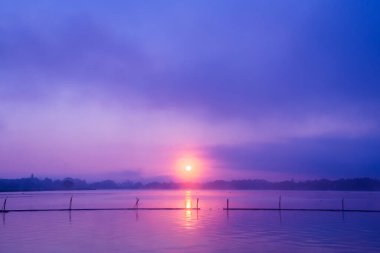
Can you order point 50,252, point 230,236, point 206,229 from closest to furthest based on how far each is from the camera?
point 50,252 < point 230,236 < point 206,229

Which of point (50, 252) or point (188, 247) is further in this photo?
point (188, 247)

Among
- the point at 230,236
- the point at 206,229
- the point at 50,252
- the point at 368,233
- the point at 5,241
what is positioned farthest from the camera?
the point at 206,229

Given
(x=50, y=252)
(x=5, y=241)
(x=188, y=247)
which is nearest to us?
(x=50, y=252)

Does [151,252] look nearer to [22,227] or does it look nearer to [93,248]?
[93,248]

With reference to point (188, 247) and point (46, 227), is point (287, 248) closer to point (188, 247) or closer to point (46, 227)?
point (188, 247)

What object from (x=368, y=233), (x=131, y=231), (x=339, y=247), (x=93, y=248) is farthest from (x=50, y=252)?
(x=368, y=233)

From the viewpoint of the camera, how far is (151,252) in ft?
59.6

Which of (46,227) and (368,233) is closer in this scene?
(368,233)

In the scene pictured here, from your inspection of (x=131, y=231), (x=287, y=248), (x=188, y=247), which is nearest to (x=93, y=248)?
(x=188, y=247)

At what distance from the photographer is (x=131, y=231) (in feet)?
85.3

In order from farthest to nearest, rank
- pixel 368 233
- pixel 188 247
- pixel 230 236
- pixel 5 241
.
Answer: pixel 368 233, pixel 230 236, pixel 5 241, pixel 188 247

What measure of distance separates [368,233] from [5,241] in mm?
19644

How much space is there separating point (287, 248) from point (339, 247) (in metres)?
2.39

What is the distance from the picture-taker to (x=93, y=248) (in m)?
19.5
